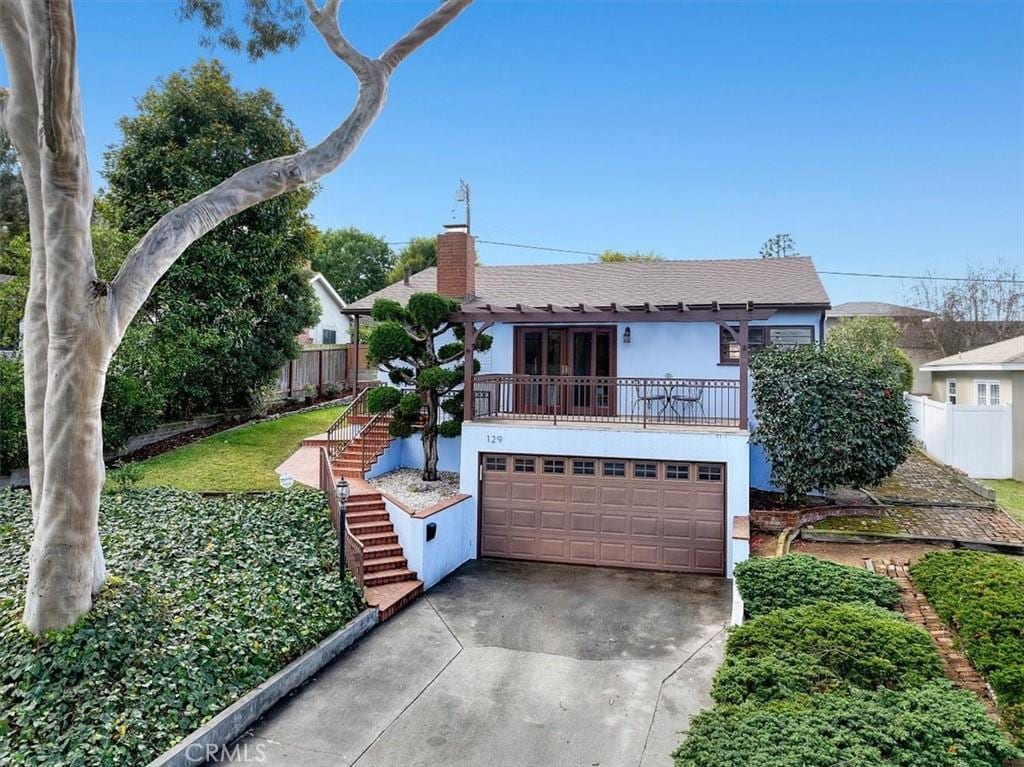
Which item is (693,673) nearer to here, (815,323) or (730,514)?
(730,514)

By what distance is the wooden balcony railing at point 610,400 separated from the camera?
497 inches

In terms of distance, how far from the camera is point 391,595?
9.56 m

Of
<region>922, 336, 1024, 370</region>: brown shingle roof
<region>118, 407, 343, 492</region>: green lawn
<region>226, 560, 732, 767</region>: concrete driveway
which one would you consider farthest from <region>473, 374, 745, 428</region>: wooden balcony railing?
<region>922, 336, 1024, 370</region>: brown shingle roof

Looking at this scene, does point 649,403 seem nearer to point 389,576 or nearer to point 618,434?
point 618,434

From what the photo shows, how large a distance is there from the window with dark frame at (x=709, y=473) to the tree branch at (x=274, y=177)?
328 inches

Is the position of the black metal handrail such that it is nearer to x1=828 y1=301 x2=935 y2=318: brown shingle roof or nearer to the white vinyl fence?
the white vinyl fence

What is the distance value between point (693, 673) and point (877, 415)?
674 cm

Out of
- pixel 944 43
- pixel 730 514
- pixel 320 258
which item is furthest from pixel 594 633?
pixel 320 258

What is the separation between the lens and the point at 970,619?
241 inches

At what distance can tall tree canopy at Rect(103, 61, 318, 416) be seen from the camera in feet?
50.9

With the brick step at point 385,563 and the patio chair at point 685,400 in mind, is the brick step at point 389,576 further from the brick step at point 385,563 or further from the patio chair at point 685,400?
the patio chair at point 685,400

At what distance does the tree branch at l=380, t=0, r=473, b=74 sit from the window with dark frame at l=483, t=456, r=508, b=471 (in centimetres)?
737

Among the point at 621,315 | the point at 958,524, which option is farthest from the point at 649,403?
the point at 958,524

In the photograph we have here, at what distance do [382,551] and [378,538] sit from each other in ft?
1.01
